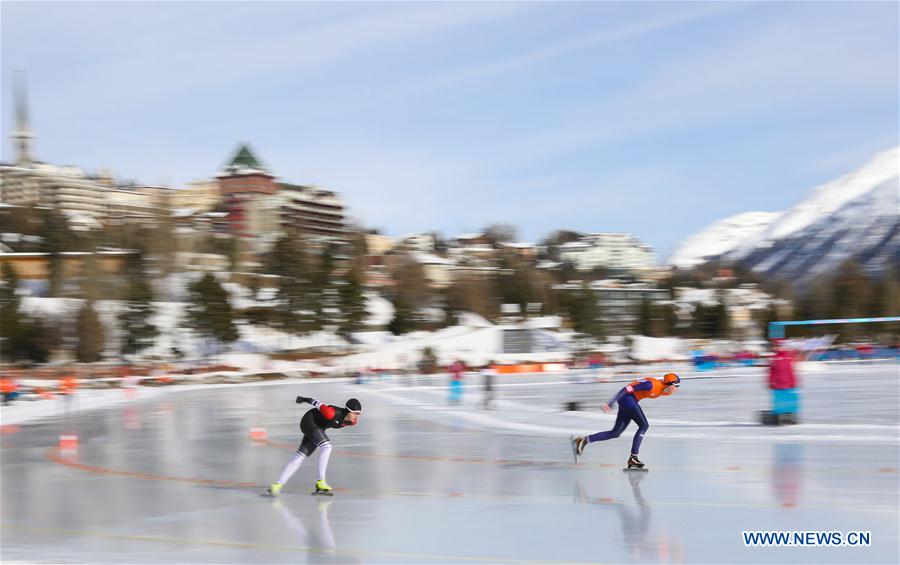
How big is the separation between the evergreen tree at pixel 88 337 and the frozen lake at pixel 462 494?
181ft

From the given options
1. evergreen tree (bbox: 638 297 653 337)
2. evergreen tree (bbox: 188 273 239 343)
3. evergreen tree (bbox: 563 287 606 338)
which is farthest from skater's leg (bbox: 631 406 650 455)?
evergreen tree (bbox: 638 297 653 337)

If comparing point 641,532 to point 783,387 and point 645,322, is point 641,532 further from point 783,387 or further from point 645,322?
point 645,322

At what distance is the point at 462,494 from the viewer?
11828mm

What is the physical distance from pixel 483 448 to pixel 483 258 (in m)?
151


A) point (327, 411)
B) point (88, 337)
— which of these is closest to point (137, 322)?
point (88, 337)

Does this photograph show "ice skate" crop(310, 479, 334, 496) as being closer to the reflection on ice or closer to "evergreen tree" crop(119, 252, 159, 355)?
the reflection on ice

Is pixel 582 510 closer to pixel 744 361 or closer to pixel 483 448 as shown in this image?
pixel 483 448

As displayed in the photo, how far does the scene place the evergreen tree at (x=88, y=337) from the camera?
7606 centimetres

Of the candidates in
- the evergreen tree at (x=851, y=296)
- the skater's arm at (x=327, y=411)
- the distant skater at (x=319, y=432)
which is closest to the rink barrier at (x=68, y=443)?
the distant skater at (x=319, y=432)

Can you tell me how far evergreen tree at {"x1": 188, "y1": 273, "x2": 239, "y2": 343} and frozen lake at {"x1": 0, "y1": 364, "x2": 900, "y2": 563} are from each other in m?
59.3

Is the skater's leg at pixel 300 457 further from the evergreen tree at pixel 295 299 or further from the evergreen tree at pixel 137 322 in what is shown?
the evergreen tree at pixel 295 299

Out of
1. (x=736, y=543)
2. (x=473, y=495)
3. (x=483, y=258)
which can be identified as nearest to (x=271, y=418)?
(x=473, y=495)

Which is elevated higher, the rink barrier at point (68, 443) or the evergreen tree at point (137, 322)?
the evergreen tree at point (137, 322)

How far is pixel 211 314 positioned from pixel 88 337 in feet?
32.5
